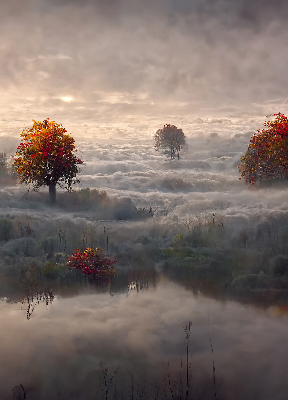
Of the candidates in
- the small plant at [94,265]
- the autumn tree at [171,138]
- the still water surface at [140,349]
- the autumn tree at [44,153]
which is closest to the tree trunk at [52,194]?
the autumn tree at [44,153]

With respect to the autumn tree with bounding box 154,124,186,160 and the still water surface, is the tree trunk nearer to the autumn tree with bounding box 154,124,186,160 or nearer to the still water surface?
the still water surface

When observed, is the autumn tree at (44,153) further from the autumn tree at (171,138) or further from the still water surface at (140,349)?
the autumn tree at (171,138)

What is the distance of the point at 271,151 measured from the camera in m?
26.7

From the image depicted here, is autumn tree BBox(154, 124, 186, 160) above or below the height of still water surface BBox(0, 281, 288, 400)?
above

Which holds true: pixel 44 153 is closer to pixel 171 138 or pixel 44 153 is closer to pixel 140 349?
pixel 140 349

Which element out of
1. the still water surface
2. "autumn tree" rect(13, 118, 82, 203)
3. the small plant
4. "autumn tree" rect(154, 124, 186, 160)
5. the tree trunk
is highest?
"autumn tree" rect(154, 124, 186, 160)

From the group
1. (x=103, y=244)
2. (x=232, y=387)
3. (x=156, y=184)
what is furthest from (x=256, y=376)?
(x=156, y=184)

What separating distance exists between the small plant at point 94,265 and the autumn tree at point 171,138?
70.1 m

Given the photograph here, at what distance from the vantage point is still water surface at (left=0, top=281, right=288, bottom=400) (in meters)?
8.99

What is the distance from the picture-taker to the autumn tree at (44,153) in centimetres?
2792

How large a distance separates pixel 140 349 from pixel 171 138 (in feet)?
256

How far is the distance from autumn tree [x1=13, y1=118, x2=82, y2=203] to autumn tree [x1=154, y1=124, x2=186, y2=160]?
5852cm

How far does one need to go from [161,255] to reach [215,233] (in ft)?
14.3

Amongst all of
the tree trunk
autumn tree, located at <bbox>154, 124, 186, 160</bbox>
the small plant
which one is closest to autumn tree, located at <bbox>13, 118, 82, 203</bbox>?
the tree trunk
